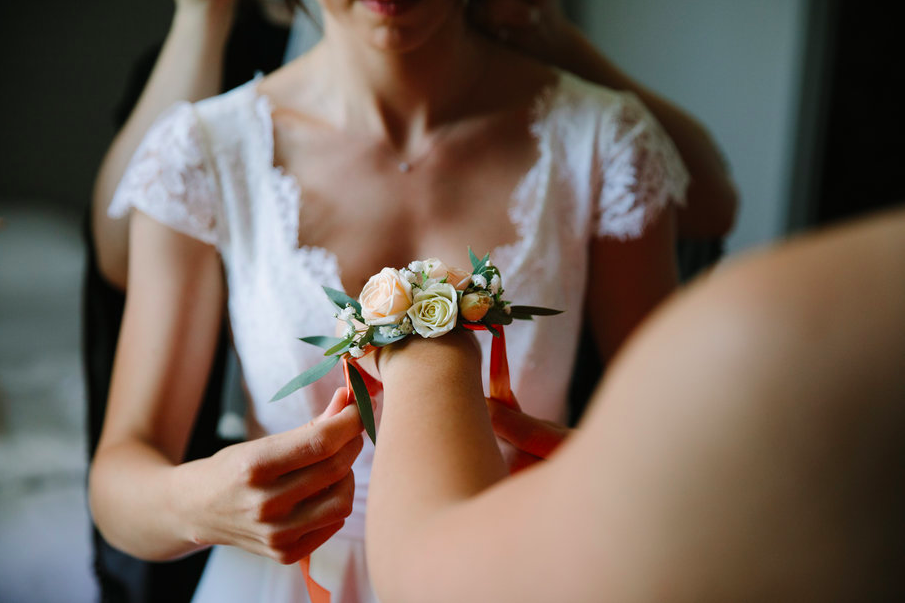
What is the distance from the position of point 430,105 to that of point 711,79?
1.35 feet

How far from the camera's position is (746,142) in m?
1.00

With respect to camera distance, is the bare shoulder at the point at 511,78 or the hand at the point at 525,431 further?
the bare shoulder at the point at 511,78

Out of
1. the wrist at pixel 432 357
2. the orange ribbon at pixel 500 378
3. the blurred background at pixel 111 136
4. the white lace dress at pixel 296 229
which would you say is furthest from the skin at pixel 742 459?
the blurred background at pixel 111 136

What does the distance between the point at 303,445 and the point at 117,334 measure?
17.8 inches

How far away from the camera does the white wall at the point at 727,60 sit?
0.92 m

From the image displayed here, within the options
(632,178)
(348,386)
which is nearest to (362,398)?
(348,386)

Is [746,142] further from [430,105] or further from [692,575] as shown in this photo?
[692,575]

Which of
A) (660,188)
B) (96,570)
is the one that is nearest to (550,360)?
(660,188)

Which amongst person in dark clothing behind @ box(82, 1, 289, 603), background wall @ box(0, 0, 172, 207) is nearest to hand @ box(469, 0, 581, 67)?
person in dark clothing behind @ box(82, 1, 289, 603)

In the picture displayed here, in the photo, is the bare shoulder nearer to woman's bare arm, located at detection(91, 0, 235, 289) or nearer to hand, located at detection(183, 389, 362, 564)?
woman's bare arm, located at detection(91, 0, 235, 289)

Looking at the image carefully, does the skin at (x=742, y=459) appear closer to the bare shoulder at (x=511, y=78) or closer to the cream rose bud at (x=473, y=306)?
the cream rose bud at (x=473, y=306)

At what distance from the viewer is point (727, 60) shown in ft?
3.11

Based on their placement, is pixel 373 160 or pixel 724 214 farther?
pixel 724 214

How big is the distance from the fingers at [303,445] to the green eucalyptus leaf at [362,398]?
0.01m
